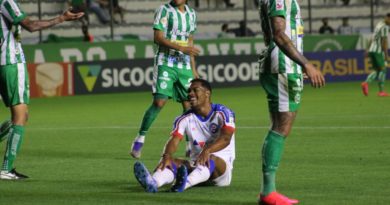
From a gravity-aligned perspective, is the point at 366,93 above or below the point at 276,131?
below

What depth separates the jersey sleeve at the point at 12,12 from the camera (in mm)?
11500

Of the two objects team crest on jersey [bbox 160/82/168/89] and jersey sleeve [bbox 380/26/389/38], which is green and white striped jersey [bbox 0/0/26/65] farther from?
jersey sleeve [bbox 380/26/389/38]

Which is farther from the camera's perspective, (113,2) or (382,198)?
(113,2)

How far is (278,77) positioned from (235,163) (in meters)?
3.55

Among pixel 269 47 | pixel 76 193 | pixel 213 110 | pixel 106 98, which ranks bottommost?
pixel 106 98

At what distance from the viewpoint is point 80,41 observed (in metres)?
29.0

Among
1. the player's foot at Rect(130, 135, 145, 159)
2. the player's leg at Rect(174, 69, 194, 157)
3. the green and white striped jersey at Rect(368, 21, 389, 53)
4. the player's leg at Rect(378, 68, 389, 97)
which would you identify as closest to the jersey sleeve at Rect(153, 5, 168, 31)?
the player's leg at Rect(174, 69, 194, 157)

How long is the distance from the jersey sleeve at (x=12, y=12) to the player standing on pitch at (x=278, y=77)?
318 cm

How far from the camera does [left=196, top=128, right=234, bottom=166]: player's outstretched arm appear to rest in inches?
400

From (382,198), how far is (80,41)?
20.3m

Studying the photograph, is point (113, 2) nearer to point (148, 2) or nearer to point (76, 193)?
point (148, 2)

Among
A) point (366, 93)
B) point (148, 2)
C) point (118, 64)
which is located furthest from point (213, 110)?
point (148, 2)

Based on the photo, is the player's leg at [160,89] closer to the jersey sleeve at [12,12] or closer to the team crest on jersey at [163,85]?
Answer: the team crest on jersey at [163,85]

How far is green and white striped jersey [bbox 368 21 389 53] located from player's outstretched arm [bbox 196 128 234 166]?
Result: 1642cm
